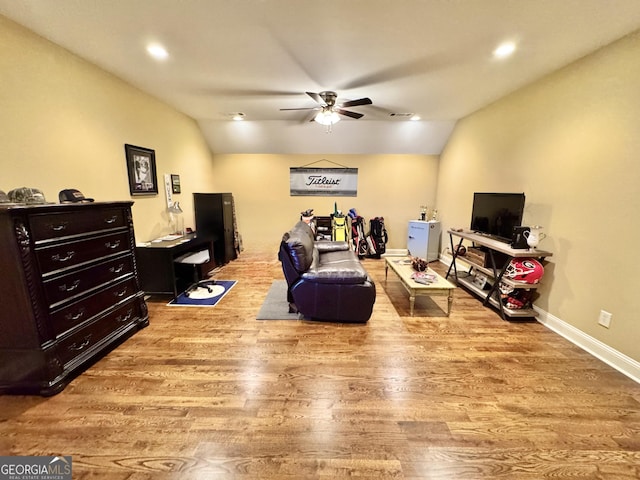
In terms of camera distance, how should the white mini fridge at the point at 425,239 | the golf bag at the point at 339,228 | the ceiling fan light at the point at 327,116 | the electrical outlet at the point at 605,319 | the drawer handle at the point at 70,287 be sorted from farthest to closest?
the golf bag at the point at 339,228 → the white mini fridge at the point at 425,239 → the ceiling fan light at the point at 327,116 → the electrical outlet at the point at 605,319 → the drawer handle at the point at 70,287

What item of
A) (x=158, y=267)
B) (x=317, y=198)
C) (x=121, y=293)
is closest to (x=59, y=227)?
(x=121, y=293)

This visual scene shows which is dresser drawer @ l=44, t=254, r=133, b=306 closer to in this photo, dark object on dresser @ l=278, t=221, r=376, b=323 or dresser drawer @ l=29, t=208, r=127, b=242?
dresser drawer @ l=29, t=208, r=127, b=242

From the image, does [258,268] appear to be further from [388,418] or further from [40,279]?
[388,418]

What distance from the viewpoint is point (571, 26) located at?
1.92 meters

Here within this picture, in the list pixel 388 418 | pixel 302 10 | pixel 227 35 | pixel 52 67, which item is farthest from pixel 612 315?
pixel 52 67

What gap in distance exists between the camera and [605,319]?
219cm

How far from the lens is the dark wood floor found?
52.2 inches

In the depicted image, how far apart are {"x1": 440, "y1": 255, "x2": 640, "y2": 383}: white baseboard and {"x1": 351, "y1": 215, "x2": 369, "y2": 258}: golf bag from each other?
317 centimetres

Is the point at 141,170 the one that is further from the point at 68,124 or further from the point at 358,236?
the point at 358,236

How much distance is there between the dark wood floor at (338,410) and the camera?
1.33m

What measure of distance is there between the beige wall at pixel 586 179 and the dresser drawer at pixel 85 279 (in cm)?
432

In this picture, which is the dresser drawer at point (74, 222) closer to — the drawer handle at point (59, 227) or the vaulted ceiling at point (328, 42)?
the drawer handle at point (59, 227)

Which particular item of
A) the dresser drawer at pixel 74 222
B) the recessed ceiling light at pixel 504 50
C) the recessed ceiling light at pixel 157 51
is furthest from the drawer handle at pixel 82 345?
the recessed ceiling light at pixel 504 50

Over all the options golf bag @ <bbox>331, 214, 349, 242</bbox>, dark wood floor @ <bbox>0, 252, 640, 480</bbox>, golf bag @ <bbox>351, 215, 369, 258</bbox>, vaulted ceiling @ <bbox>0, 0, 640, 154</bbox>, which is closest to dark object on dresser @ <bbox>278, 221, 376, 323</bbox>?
dark wood floor @ <bbox>0, 252, 640, 480</bbox>
